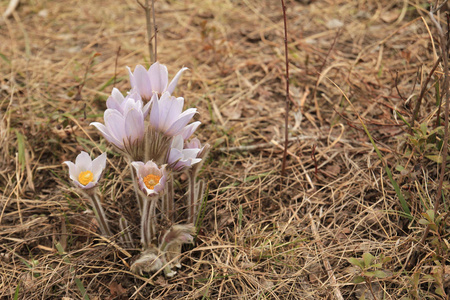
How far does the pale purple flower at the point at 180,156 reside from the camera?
1.82 m

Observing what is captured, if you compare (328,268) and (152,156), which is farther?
(328,268)

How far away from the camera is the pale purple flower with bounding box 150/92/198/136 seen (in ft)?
5.83

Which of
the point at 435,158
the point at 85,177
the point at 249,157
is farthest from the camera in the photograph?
the point at 249,157

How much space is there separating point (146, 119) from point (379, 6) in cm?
277

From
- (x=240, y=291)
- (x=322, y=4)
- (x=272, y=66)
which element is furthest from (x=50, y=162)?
(x=322, y=4)

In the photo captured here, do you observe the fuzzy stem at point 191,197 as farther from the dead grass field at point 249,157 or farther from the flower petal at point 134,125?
the flower petal at point 134,125

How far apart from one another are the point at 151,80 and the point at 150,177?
48 cm

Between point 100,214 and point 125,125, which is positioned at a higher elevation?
point 125,125

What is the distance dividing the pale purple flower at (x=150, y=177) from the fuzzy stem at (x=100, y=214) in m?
0.31

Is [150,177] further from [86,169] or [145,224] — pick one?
[86,169]

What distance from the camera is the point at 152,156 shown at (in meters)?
1.86

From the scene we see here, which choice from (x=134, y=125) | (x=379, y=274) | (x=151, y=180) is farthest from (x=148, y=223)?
(x=379, y=274)

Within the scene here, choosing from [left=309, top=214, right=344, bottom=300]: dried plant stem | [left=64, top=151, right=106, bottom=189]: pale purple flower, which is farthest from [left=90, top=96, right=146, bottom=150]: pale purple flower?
[left=309, top=214, right=344, bottom=300]: dried plant stem

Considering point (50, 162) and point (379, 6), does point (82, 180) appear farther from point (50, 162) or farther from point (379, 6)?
point (379, 6)
